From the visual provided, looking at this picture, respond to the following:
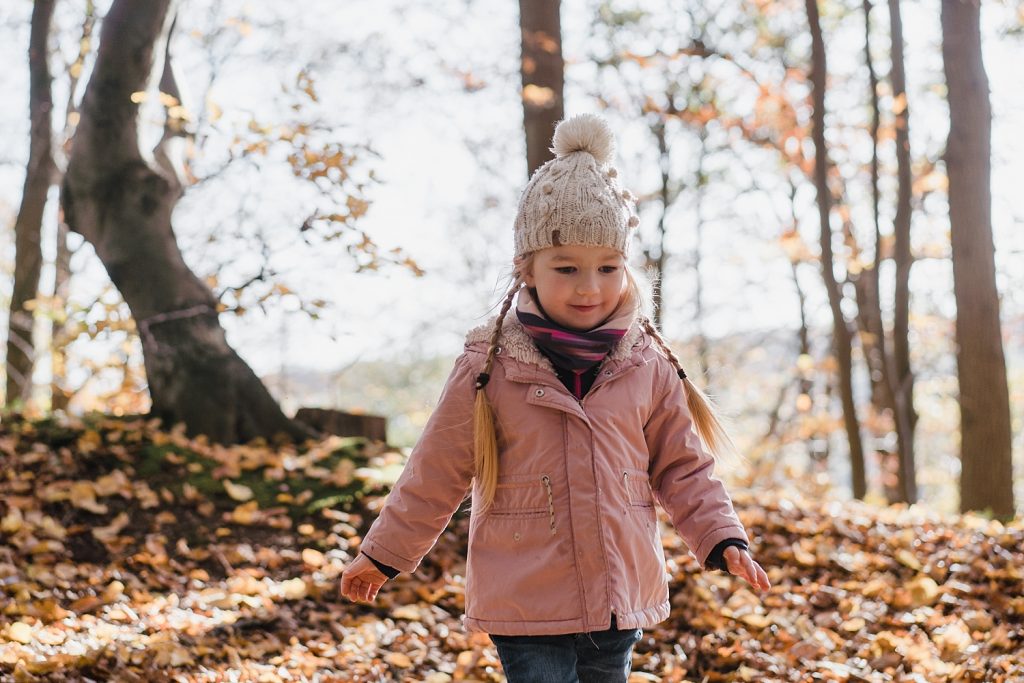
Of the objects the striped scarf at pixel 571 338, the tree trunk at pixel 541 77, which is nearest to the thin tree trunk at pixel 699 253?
the tree trunk at pixel 541 77

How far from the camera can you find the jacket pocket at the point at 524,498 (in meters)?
2.28

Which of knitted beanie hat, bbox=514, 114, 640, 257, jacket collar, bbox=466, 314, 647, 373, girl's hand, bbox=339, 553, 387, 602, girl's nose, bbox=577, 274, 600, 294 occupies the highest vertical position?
knitted beanie hat, bbox=514, 114, 640, 257

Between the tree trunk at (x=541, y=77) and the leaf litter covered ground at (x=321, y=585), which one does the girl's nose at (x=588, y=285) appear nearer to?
the leaf litter covered ground at (x=321, y=585)

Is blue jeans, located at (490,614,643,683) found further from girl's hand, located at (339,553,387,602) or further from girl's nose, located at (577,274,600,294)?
girl's nose, located at (577,274,600,294)

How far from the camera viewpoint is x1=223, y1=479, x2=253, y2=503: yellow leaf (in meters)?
Answer: 5.02

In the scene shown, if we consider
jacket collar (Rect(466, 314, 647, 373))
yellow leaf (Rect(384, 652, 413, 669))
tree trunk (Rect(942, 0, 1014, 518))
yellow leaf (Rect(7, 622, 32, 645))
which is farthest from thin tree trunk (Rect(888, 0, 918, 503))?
yellow leaf (Rect(7, 622, 32, 645))

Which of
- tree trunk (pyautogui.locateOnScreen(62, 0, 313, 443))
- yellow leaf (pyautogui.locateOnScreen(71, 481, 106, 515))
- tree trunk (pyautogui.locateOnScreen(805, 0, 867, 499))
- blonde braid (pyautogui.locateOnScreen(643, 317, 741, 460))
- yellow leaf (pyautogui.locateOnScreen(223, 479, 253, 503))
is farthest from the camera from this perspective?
tree trunk (pyautogui.locateOnScreen(805, 0, 867, 499))

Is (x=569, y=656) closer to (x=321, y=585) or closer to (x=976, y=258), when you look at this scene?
(x=321, y=585)

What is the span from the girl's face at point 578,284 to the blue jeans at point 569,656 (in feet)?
2.61

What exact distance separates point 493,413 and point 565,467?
0.82 feet

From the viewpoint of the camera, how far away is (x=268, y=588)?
13.8 feet

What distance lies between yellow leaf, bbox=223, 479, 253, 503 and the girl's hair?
301 centimetres

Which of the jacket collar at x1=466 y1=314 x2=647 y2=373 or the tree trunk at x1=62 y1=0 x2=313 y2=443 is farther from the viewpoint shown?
the tree trunk at x1=62 y1=0 x2=313 y2=443

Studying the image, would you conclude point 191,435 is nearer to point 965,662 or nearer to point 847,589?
point 847,589
